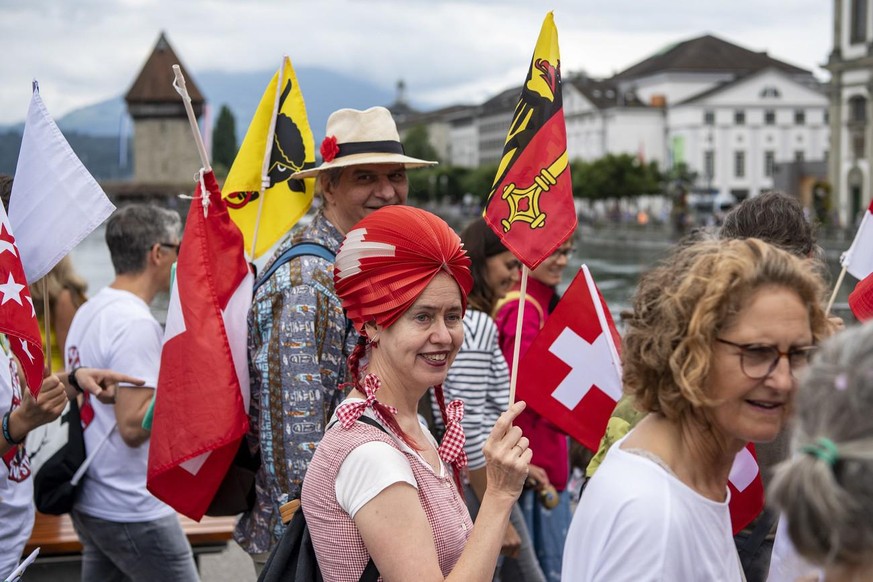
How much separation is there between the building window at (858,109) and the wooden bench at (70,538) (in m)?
54.5

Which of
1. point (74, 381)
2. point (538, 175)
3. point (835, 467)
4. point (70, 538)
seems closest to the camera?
point (835, 467)

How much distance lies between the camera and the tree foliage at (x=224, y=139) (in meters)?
127

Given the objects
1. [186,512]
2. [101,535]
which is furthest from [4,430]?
[101,535]

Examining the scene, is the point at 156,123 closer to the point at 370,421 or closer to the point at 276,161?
the point at 276,161

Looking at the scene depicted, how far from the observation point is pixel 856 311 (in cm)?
339

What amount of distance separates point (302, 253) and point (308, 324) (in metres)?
0.23

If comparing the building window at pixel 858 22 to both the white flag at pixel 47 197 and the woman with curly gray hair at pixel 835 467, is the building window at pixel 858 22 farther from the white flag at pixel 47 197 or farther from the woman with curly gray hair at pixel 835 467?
the woman with curly gray hair at pixel 835 467

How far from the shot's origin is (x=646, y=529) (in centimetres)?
182

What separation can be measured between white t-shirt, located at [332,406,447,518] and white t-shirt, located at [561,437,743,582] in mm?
398

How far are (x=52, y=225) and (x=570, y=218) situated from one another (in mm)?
1562

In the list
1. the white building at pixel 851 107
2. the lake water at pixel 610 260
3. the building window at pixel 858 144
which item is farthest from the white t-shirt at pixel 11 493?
the building window at pixel 858 144

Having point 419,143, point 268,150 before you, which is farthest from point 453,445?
point 419,143

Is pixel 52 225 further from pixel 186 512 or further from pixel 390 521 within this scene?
pixel 390 521

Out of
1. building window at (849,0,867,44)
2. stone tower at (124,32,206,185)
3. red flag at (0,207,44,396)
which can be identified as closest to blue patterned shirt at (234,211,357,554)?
red flag at (0,207,44,396)
